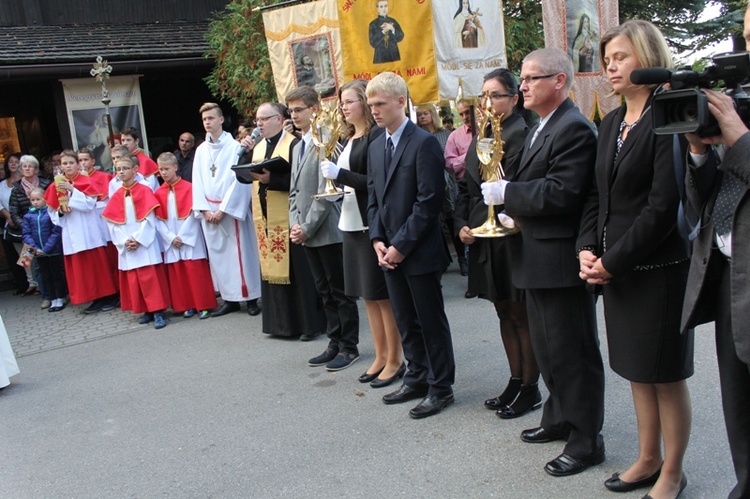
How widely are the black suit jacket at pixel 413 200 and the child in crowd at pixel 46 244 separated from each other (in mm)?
5992

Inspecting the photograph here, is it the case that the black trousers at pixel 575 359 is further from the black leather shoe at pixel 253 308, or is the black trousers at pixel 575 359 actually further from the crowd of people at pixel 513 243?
the black leather shoe at pixel 253 308

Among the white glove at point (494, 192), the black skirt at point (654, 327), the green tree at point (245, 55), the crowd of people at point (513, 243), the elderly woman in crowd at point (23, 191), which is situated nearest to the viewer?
the crowd of people at point (513, 243)

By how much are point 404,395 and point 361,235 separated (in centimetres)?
112

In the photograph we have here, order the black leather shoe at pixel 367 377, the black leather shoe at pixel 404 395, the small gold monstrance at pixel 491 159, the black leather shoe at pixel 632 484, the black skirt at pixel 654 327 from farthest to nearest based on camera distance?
the black leather shoe at pixel 367 377, the black leather shoe at pixel 404 395, the small gold monstrance at pixel 491 159, the black leather shoe at pixel 632 484, the black skirt at pixel 654 327

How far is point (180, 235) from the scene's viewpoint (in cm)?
764

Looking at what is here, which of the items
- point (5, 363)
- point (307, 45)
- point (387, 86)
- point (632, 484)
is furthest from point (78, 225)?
point (632, 484)

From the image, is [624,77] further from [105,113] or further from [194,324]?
[105,113]

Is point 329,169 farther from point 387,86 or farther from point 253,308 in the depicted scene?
point 253,308

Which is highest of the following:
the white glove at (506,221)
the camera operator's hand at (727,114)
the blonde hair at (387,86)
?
the blonde hair at (387,86)

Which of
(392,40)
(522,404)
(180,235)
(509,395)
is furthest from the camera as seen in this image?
(180,235)

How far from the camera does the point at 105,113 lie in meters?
11.1

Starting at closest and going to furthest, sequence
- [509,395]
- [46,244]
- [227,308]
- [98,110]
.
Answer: [509,395] < [227,308] < [46,244] < [98,110]

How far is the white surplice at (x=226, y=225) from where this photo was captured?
291 inches

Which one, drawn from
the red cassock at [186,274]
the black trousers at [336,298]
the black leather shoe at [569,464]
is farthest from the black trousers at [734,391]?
the red cassock at [186,274]
